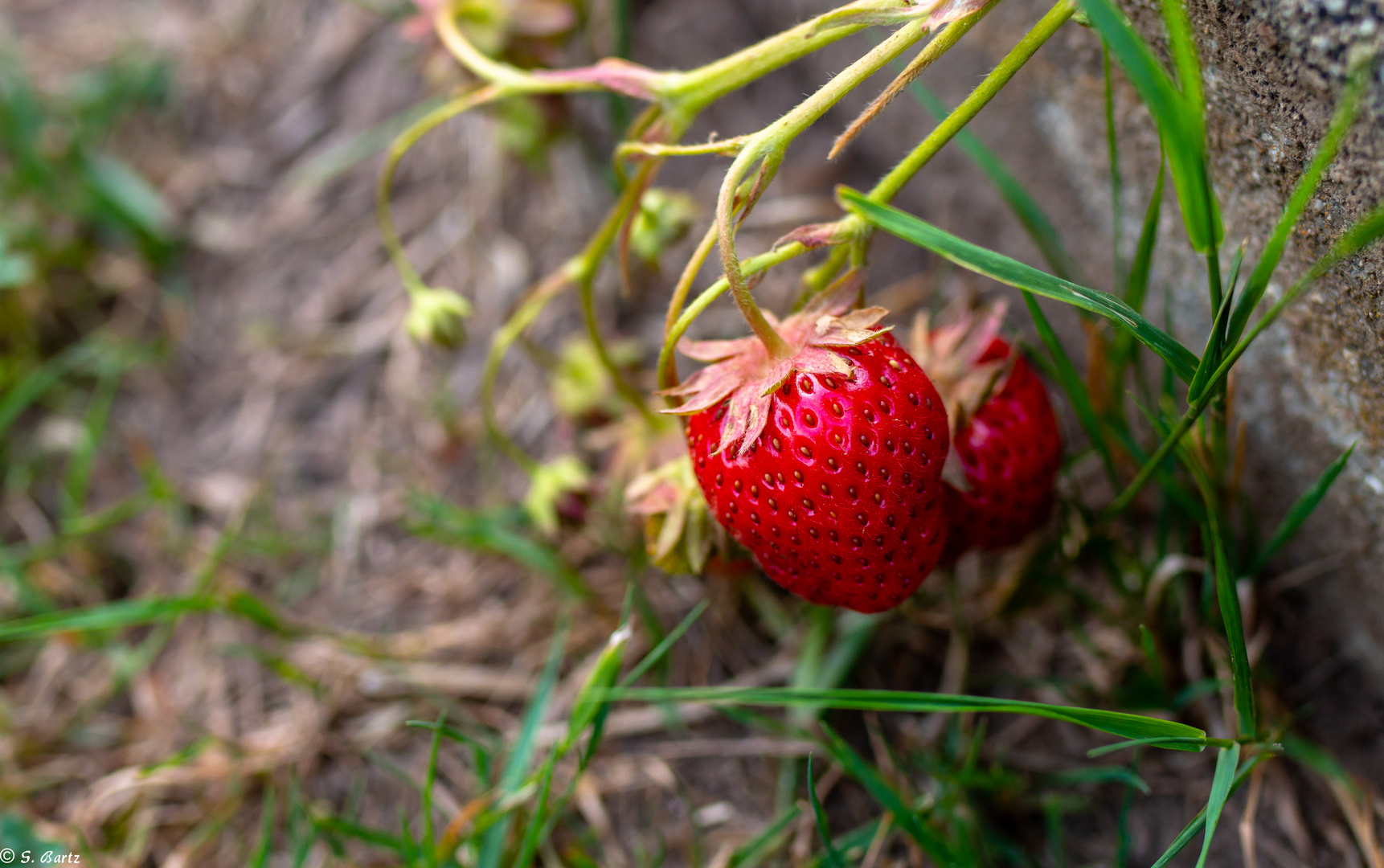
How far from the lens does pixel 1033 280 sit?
89 centimetres

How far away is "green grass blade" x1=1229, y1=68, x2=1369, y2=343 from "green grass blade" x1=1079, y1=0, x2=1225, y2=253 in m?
0.05

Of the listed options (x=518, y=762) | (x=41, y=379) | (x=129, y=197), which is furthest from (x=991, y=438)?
(x=129, y=197)

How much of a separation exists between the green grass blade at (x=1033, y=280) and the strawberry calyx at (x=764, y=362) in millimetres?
87

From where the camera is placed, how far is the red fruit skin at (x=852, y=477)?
92 centimetres

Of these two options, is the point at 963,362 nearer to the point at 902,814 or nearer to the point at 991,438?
the point at 991,438

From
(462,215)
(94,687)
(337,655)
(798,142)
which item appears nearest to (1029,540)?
(798,142)

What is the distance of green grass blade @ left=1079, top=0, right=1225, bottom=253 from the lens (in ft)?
2.30

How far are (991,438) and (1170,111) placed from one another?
0.46 metres

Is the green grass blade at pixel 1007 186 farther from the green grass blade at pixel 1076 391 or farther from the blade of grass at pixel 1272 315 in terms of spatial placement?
the blade of grass at pixel 1272 315

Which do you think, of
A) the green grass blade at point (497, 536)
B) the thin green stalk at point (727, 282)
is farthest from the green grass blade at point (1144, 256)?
the green grass blade at point (497, 536)

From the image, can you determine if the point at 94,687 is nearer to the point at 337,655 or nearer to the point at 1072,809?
the point at 337,655

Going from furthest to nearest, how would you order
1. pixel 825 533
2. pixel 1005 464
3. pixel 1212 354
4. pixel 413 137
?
1. pixel 413 137
2. pixel 1005 464
3. pixel 825 533
4. pixel 1212 354

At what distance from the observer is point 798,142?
6.17ft

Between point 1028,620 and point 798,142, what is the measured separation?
104 cm
